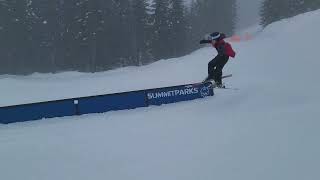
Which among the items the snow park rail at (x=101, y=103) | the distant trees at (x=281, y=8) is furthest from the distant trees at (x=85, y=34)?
the snow park rail at (x=101, y=103)

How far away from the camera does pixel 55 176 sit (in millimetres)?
6750

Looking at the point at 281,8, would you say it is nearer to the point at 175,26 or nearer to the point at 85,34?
the point at 175,26

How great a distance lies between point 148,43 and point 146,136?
168 feet

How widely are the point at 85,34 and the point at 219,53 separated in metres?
41.2

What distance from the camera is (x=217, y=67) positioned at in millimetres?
14594

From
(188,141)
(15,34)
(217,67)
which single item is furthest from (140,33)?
(188,141)

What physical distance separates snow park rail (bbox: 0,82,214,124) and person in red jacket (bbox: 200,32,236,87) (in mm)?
740

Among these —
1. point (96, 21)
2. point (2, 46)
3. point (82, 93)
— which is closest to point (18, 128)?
point (82, 93)

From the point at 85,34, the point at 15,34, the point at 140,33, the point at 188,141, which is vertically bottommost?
the point at 188,141

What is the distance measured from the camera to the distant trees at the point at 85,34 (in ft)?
177

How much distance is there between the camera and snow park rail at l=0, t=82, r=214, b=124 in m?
11.3

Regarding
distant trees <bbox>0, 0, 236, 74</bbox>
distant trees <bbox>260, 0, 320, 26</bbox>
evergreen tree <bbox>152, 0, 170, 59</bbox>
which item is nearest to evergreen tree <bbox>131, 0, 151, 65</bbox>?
distant trees <bbox>0, 0, 236, 74</bbox>

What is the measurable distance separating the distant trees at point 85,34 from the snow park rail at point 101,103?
134ft

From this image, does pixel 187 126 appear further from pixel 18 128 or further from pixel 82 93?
pixel 82 93
